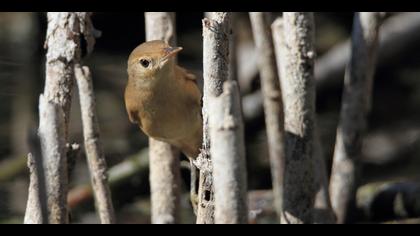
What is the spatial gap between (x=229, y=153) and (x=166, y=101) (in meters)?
1.87

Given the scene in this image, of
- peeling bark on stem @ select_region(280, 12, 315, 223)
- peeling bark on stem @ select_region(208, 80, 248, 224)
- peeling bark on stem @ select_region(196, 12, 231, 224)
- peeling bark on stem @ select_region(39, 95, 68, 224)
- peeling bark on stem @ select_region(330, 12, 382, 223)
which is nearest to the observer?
peeling bark on stem @ select_region(208, 80, 248, 224)

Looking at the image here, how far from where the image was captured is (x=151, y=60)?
3.73 metres

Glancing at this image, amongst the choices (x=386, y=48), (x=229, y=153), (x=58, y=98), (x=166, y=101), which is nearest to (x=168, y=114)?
(x=166, y=101)

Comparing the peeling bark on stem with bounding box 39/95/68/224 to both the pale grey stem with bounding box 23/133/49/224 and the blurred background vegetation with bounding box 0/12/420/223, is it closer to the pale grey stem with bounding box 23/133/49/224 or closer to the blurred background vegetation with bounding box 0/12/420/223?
the pale grey stem with bounding box 23/133/49/224

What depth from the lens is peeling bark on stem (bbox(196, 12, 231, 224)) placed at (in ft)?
8.39

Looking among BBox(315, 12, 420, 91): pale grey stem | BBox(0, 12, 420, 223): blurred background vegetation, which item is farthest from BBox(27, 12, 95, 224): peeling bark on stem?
BBox(315, 12, 420, 91): pale grey stem

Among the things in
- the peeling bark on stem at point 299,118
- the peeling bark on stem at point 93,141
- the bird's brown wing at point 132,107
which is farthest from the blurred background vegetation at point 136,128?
the peeling bark on stem at point 299,118

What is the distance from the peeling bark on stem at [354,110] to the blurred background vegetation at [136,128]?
179mm

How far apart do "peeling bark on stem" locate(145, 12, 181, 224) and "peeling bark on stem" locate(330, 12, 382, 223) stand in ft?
2.62

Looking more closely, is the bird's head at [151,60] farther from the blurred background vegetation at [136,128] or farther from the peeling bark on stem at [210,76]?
the blurred background vegetation at [136,128]

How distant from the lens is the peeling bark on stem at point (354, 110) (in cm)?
404

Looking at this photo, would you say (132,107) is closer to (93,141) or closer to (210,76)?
(93,141)

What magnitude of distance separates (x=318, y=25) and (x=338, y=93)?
0.83 meters

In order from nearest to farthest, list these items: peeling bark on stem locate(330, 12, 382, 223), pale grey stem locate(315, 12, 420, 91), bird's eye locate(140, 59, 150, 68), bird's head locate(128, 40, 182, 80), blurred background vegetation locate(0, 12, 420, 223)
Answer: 1. bird's head locate(128, 40, 182, 80)
2. bird's eye locate(140, 59, 150, 68)
3. peeling bark on stem locate(330, 12, 382, 223)
4. blurred background vegetation locate(0, 12, 420, 223)
5. pale grey stem locate(315, 12, 420, 91)
